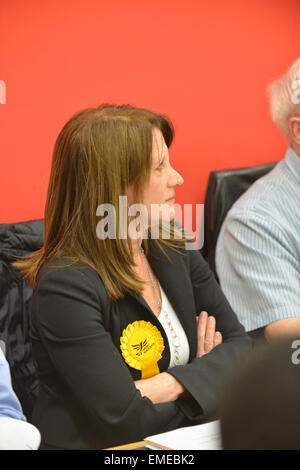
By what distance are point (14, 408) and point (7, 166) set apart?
1091mm

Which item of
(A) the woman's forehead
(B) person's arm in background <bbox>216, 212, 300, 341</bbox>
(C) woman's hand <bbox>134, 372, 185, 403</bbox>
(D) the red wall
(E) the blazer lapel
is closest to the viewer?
(C) woman's hand <bbox>134, 372, 185, 403</bbox>

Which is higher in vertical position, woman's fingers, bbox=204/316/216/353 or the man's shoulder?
the man's shoulder

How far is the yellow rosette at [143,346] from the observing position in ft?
5.19

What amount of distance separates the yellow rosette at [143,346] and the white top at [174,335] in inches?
2.4

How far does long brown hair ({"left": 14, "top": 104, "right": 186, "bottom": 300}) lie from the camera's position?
1578 mm

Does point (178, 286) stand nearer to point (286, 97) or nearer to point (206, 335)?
point (206, 335)

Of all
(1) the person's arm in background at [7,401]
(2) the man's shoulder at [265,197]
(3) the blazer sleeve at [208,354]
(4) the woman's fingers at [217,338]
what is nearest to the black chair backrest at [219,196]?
(2) the man's shoulder at [265,197]

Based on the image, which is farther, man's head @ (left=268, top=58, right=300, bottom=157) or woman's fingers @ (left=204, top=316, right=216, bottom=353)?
man's head @ (left=268, top=58, right=300, bottom=157)

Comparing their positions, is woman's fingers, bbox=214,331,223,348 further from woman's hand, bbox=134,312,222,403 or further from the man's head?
the man's head

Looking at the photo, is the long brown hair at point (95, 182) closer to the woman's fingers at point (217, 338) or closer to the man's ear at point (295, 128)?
the woman's fingers at point (217, 338)

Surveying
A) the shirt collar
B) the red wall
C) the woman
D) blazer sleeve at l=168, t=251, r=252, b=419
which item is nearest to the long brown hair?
the woman

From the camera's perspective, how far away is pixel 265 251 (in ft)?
6.98

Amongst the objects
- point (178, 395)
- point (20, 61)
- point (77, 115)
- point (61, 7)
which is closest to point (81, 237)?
point (77, 115)

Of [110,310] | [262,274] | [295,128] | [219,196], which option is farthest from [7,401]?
[295,128]
